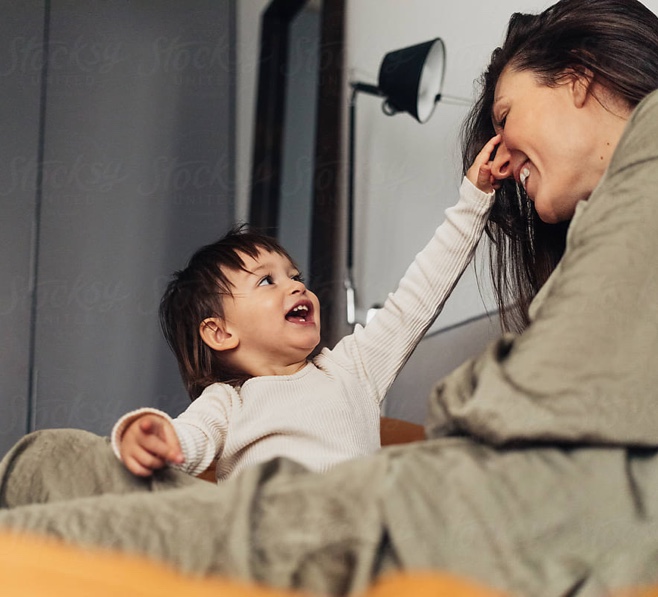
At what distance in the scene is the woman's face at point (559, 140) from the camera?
3.98 ft

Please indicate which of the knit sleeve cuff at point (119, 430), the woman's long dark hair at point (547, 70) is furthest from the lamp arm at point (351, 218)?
the knit sleeve cuff at point (119, 430)

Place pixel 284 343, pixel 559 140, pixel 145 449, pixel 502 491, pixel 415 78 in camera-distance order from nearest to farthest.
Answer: pixel 502 491 < pixel 145 449 < pixel 559 140 < pixel 284 343 < pixel 415 78

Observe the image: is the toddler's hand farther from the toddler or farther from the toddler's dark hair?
the toddler's dark hair

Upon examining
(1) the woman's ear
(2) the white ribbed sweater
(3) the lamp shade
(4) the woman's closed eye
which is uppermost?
(3) the lamp shade

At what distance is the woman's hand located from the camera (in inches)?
52.7

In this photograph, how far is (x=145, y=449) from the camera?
93cm

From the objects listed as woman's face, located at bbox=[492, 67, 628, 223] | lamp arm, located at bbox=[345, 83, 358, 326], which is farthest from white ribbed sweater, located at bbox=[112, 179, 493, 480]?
lamp arm, located at bbox=[345, 83, 358, 326]

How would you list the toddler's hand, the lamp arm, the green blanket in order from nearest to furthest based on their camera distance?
the green blanket < the toddler's hand < the lamp arm

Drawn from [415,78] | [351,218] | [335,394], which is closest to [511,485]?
[335,394]

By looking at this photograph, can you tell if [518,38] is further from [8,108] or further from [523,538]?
[8,108]

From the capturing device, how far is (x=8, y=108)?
243 cm

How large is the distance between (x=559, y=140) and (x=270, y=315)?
469 mm

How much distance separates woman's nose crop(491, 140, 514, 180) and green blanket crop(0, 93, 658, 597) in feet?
1.62

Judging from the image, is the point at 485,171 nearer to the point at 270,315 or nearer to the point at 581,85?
the point at 581,85
